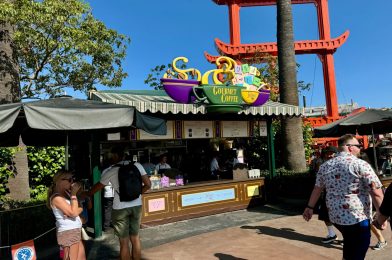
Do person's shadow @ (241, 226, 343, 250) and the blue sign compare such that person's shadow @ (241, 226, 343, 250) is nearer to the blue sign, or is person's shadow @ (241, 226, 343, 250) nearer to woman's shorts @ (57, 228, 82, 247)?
the blue sign

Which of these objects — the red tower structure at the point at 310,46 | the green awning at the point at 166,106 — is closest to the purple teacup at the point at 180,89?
the green awning at the point at 166,106

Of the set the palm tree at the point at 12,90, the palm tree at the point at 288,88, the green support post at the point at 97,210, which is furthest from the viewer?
the palm tree at the point at 288,88

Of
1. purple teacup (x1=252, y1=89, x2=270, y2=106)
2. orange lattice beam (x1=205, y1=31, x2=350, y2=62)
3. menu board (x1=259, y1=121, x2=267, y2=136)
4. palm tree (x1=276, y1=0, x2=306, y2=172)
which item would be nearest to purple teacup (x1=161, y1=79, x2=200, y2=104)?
purple teacup (x1=252, y1=89, x2=270, y2=106)

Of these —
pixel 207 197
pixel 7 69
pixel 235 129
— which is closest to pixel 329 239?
pixel 207 197

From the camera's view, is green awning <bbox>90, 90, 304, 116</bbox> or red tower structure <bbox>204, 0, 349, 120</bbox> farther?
red tower structure <bbox>204, 0, 349, 120</bbox>

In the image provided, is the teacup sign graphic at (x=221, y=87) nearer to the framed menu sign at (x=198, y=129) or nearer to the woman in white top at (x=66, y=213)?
the framed menu sign at (x=198, y=129)

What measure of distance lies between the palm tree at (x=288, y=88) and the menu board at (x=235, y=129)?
1556 mm

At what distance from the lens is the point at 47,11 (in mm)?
11188

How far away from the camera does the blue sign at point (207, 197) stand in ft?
28.6

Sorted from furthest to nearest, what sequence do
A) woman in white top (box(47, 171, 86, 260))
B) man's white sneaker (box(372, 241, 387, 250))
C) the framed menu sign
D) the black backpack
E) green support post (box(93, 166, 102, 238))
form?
the framed menu sign, green support post (box(93, 166, 102, 238)), man's white sneaker (box(372, 241, 387, 250)), the black backpack, woman in white top (box(47, 171, 86, 260))

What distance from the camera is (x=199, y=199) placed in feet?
29.1

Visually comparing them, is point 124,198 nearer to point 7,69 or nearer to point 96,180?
point 96,180

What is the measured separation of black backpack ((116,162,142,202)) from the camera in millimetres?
4785

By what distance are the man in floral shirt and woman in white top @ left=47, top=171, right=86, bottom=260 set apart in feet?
9.56
